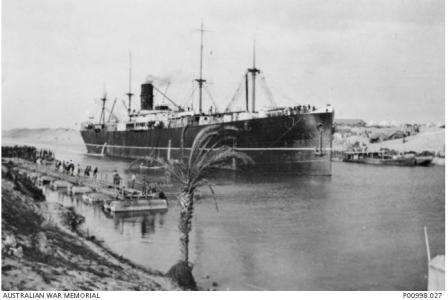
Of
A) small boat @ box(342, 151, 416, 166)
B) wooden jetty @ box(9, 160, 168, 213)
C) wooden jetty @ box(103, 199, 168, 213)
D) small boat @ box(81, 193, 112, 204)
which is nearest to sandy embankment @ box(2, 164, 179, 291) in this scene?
wooden jetty @ box(103, 199, 168, 213)

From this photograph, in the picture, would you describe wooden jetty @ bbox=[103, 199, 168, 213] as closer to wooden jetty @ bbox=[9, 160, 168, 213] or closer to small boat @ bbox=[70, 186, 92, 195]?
wooden jetty @ bbox=[9, 160, 168, 213]

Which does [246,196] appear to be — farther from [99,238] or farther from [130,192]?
[99,238]

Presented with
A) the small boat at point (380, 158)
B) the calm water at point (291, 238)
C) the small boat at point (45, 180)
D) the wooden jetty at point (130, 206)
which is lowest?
the calm water at point (291, 238)

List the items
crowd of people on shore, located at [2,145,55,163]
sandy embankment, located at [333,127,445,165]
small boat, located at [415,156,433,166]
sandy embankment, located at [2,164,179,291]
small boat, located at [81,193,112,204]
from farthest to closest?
small boat, located at [415,156,433,166], sandy embankment, located at [333,127,445,165], small boat, located at [81,193,112,204], crowd of people on shore, located at [2,145,55,163], sandy embankment, located at [2,164,179,291]

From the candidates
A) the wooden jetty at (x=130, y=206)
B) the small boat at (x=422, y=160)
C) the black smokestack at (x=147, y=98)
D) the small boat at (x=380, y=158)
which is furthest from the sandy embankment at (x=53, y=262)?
the small boat at (x=380, y=158)

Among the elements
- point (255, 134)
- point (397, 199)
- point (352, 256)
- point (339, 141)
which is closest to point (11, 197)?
point (352, 256)

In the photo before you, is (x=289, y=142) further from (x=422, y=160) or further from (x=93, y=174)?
(x=422, y=160)

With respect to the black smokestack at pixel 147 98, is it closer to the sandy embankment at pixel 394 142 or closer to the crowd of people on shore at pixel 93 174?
the crowd of people on shore at pixel 93 174
